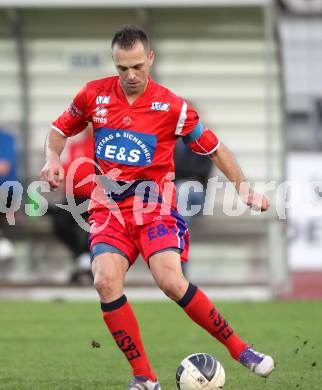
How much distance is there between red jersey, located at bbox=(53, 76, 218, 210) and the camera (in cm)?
686

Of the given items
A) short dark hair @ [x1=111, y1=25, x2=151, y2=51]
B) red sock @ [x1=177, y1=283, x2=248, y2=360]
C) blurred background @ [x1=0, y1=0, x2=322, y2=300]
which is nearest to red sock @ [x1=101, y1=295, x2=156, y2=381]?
red sock @ [x1=177, y1=283, x2=248, y2=360]

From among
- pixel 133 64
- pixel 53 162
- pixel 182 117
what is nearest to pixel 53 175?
pixel 53 162

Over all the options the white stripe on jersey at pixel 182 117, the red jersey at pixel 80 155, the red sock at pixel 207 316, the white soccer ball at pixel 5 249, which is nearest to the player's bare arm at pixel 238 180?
the white stripe on jersey at pixel 182 117

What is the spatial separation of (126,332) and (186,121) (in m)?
1.31

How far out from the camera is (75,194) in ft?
47.1

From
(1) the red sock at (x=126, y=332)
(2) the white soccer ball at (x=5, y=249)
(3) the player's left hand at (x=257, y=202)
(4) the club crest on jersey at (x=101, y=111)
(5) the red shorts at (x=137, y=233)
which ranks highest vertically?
(4) the club crest on jersey at (x=101, y=111)

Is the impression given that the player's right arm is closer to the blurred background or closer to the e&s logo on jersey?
the e&s logo on jersey

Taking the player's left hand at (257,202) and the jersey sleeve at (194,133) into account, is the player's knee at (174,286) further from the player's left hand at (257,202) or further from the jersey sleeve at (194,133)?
the jersey sleeve at (194,133)

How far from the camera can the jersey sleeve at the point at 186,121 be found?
6953 mm

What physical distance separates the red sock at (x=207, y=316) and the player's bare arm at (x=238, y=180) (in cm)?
65

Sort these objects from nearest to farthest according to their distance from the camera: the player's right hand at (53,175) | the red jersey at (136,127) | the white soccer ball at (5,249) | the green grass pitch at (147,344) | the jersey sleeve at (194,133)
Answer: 1. the player's right hand at (53,175)
2. the red jersey at (136,127)
3. the jersey sleeve at (194,133)
4. the green grass pitch at (147,344)
5. the white soccer ball at (5,249)

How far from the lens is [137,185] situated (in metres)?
6.91

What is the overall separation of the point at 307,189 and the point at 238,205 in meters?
1.39

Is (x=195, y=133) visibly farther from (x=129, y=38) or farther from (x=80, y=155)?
(x=80, y=155)
